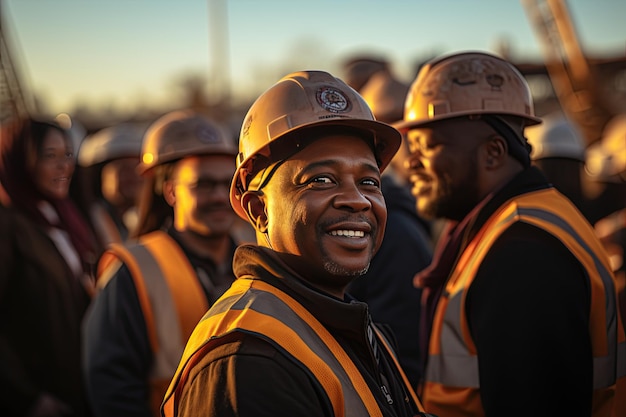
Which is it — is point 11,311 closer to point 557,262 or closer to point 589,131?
point 557,262

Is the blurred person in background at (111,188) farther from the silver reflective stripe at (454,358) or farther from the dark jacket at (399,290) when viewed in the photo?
the silver reflective stripe at (454,358)

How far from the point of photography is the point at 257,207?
9.23 feet

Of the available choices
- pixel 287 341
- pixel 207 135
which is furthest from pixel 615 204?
pixel 287 341

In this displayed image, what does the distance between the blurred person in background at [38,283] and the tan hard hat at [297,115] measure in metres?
2.88

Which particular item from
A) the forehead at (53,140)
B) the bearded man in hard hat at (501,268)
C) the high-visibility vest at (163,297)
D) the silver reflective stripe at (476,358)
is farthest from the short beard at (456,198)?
the forehead at (53,140)

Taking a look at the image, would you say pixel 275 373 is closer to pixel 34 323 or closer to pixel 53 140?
pixel 34 323

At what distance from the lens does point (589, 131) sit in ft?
95.8

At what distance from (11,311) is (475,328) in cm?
332

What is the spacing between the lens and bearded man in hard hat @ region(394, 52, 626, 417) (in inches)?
120

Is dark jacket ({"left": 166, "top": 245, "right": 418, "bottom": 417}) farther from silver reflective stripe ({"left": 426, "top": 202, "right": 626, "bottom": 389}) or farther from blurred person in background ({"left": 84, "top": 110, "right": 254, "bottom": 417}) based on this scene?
blurred person in background ({"left": 84, "top": 110, "right": 254, "bottom": 417})

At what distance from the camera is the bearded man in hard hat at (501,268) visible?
3.06m

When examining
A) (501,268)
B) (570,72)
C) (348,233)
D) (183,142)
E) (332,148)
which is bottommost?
(570,72)

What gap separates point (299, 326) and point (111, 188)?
6.54m

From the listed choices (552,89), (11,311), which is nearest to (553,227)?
(11,311)
